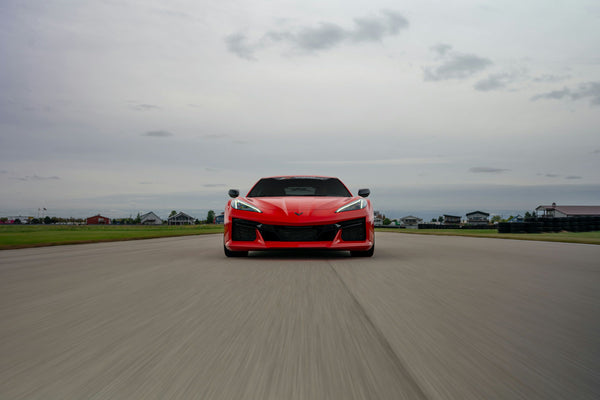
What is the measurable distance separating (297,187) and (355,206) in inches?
81.8

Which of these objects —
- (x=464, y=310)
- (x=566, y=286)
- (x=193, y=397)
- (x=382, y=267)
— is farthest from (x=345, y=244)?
(x=193, y=397)

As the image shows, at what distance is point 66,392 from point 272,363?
1.02 metres

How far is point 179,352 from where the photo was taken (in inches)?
115

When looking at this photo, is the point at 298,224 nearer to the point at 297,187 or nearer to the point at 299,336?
the point at 297,187

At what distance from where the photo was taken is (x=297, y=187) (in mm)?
10359

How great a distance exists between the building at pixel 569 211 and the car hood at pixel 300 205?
123 meters

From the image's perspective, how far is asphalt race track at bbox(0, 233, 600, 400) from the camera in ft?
7.69

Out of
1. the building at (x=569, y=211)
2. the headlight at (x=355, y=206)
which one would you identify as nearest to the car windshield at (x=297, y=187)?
the headlight at (x=355, y=206)

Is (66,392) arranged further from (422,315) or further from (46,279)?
(46,279)

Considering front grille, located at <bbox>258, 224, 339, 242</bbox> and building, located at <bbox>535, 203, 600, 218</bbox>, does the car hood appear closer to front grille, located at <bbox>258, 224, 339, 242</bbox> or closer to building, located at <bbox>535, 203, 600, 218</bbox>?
front grille, located at <bbox>258, 224, 339, 242</bbox>

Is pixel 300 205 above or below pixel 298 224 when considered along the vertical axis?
above

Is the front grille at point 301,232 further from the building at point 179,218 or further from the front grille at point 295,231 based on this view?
the building at point 179,218

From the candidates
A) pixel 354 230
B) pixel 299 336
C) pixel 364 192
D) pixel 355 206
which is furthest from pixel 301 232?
pixel 299 336

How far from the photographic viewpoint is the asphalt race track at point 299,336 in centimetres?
234
